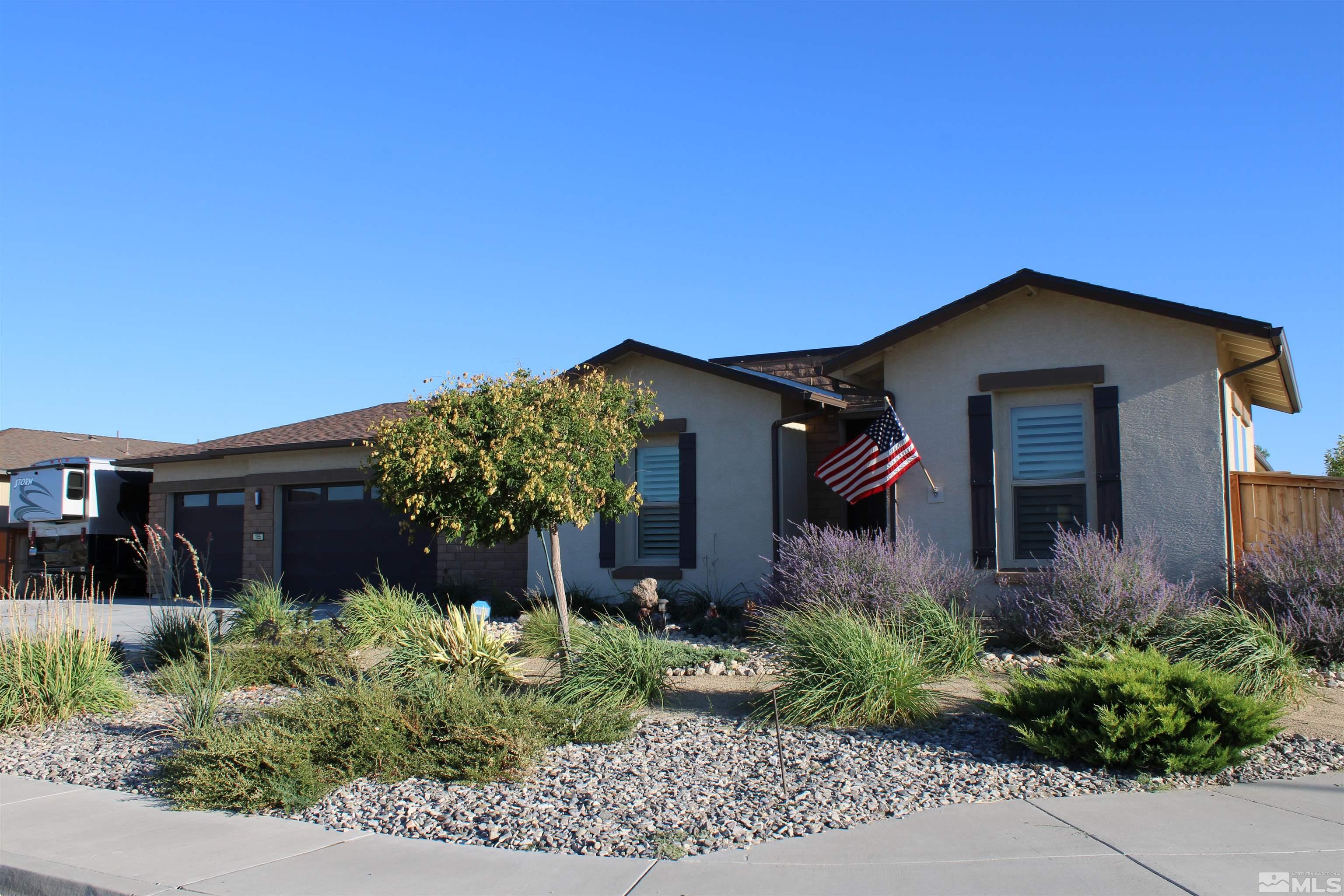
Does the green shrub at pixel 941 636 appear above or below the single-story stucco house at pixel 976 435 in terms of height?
below

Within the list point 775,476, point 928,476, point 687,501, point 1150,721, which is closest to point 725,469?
point 687,501

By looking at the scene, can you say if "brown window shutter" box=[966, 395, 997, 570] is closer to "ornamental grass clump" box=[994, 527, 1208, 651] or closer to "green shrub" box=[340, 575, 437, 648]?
"ornamental grass clump" box=[994, 527, 1208, 651]

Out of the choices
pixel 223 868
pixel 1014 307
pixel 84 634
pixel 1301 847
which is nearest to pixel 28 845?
pixel 223 868

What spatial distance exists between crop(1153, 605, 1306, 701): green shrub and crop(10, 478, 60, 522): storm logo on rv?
21057 mm

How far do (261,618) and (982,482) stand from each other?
327 inches

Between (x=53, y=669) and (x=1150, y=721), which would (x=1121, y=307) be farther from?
(x=53, y=669)

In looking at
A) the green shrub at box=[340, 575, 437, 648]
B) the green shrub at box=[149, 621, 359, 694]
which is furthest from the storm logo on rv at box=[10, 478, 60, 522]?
the green shrub at box=[149, 621, 359, 694]

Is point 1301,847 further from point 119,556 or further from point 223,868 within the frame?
Result: point 119,556

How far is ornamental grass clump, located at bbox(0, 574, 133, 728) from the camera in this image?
339 inches

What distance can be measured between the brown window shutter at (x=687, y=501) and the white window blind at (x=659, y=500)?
215 mm

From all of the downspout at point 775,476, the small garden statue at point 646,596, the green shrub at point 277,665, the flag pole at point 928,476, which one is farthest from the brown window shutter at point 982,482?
the green shrub at point 277,665

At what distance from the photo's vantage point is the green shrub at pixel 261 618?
11078mm

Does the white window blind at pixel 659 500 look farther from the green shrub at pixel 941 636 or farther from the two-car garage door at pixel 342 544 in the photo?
the green shrub at pixel 941 636

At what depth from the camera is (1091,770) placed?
20.1ft
